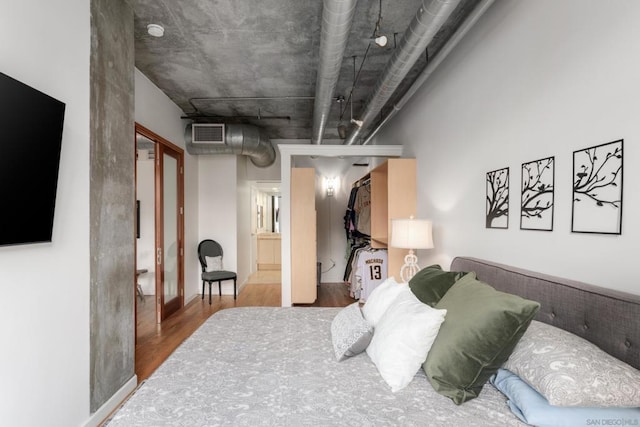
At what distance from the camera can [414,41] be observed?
220 cm

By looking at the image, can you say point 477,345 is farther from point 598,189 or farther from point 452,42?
point 452,42

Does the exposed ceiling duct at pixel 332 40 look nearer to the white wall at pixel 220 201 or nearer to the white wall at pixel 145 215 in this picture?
the white wall at pixel 220 201

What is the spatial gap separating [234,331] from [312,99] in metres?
3.16

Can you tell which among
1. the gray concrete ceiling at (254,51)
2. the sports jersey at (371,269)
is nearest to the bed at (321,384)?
the gray concrete ceiling at (254,51)

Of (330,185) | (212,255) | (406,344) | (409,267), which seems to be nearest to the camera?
(406,344)

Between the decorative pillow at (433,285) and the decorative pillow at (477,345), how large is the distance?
46 centimetres

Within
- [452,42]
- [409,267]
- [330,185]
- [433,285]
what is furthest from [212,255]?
[452,42]

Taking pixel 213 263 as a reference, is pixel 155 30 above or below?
above

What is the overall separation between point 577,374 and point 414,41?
2081 mm

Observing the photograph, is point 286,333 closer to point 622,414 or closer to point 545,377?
point 545,377

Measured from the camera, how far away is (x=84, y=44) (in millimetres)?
1926

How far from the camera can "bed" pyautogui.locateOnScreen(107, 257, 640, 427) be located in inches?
41.9

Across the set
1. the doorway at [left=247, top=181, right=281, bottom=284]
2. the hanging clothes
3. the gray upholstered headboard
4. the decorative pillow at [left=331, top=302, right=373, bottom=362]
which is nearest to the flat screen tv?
the decorative pillow at [left=331, top=302, right=373, bottom=362]

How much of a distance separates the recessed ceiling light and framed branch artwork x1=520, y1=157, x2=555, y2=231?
2820 millimetres
